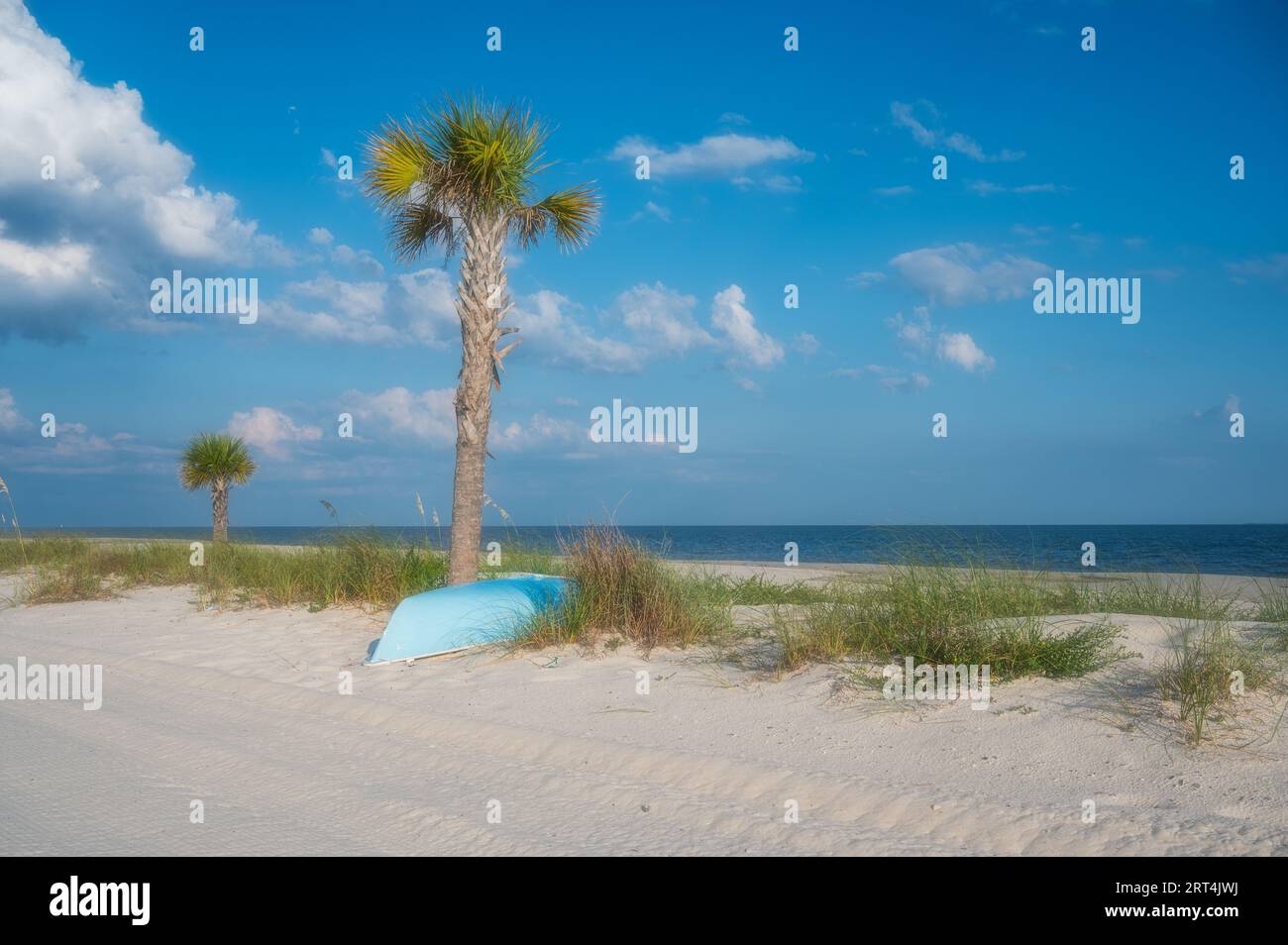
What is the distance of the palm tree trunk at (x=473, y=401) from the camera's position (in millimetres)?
10469

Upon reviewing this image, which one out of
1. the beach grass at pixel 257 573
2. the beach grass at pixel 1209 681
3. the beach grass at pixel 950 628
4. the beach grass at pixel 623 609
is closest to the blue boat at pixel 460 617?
the beach grass at pixel 623 609

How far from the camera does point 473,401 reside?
34.4 ft

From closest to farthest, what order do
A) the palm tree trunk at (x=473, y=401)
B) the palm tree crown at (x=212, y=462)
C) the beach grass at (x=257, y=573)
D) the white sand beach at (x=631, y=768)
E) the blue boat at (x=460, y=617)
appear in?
1. the white sand beach at (x=631, y=768)
2. the blue boat at (x=460, y=617)
3. the palm tree trunk at (x=473, y=401)
4. the beach grass at (x=257, y=573)
5. the palm tree crown at (x=212, y=462)

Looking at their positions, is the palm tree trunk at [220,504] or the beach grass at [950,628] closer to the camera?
the beach grass at [950,628]

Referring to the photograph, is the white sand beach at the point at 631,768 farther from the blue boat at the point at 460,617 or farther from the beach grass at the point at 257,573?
the beach grass at the point at 257,573

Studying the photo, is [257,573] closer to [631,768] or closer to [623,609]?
[623,609]

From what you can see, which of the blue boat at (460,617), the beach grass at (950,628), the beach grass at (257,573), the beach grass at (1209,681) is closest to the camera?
the beach grass at (1209,681)

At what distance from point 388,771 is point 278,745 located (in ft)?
3.59

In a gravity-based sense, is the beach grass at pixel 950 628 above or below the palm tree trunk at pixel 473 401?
below

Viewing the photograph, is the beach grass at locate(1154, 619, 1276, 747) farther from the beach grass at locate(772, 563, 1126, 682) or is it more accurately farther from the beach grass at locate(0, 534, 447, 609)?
the beach grass at locate(0, 534, 447, 609)

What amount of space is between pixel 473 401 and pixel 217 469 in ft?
49.9

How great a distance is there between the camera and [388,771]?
17.0ft

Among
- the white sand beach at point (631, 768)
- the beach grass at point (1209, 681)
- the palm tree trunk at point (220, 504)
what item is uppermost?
the palm tree trunk at point (220, 504)
